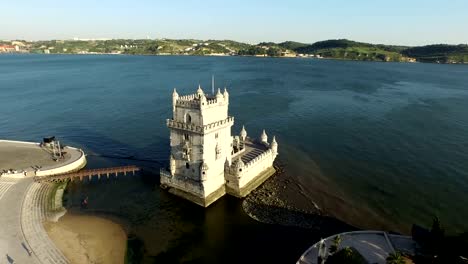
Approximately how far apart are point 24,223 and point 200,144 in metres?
25.3

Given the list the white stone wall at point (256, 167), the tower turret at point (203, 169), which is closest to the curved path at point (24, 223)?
the tower turret at point (203, 169)

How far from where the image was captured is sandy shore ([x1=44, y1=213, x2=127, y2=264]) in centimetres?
3956

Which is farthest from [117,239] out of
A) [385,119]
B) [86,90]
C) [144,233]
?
[86,90]

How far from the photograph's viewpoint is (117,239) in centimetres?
4359

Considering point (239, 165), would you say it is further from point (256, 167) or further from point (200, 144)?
point (200, 144)

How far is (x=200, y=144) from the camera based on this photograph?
164 ft

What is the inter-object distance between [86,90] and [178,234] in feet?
426

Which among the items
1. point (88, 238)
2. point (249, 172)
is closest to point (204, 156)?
point (249, 172)

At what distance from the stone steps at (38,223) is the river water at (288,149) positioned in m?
4.48

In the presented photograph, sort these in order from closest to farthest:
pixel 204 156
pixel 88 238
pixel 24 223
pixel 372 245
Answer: pixel 372 245
pixel 88 238
pixel 24 223
pixel 204 156

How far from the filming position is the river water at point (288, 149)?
4600cm

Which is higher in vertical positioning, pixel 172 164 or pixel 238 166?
pixel 238 166

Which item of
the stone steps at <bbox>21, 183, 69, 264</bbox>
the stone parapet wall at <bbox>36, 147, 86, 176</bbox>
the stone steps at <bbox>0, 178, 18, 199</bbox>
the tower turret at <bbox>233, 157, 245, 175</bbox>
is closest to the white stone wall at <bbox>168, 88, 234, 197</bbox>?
the tower turret at <bbox>233, 157, 245, 175</bbox>

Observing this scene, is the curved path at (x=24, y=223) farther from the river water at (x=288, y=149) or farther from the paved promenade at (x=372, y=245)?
the paved promenade at (x=372, y=245)
